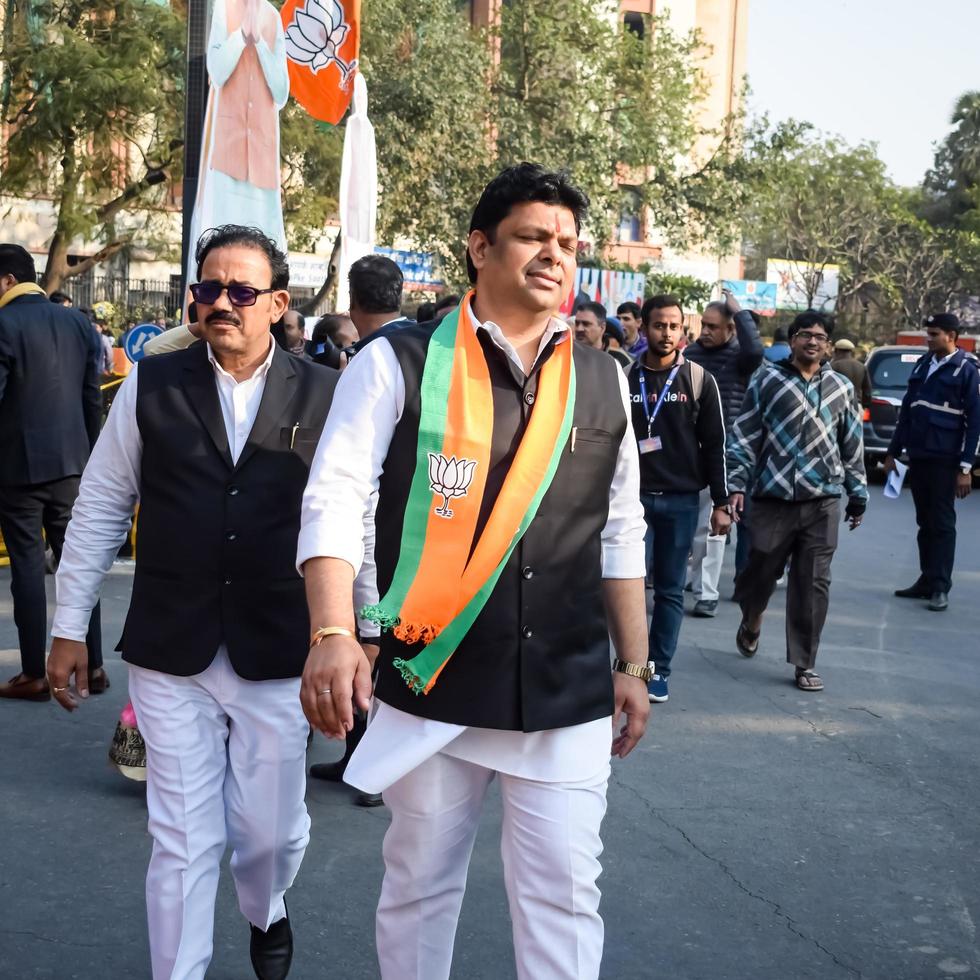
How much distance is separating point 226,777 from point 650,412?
4.40m

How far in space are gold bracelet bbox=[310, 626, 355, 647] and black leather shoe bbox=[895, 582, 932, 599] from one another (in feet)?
28.9

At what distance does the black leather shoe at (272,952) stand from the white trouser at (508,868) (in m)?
0.83

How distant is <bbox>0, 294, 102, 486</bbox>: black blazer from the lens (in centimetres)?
692

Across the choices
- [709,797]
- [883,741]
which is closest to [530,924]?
[709,797]

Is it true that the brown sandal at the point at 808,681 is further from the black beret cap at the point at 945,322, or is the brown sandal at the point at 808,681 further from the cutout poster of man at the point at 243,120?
the black beret cap at the point at 945,322

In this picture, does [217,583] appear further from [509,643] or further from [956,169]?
[956,169]

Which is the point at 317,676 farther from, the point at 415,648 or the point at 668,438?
the point at 668,438

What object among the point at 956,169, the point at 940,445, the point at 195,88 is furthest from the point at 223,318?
the point at 956,169

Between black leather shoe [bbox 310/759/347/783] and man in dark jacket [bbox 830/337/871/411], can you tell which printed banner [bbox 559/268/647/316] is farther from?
black leather shoe [bbox 310/759/347/783]

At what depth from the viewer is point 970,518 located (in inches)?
648

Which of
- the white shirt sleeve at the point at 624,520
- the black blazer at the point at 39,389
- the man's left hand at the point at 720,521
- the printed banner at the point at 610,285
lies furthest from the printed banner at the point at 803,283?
the white shirt sleeve at the point at 624,520

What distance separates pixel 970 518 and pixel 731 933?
13.0m

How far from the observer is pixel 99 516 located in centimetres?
382

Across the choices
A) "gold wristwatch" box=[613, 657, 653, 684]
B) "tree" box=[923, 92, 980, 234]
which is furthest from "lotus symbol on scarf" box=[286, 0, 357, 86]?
"tree" box=[923, 92, 980, 234]
